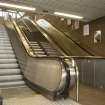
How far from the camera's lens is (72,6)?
655 centimetres

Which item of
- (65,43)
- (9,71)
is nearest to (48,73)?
(9,71)

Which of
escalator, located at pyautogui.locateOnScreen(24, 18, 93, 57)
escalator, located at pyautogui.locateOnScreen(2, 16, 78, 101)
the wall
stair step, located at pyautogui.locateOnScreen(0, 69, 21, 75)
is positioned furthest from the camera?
escalator, located at pyautogui.locateOnScreen(24, 18, 93, 57)

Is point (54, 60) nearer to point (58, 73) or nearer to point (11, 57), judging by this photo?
point (58, 73)

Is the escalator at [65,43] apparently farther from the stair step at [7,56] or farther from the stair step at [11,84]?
the stair step at [11,84]

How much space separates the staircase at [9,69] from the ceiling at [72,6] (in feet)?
6.27

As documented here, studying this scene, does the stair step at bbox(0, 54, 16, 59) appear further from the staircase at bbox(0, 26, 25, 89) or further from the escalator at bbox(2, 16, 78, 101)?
the escalator at bbox(2, 16, 78, 101)

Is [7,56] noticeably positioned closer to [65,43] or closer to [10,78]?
[10,78]

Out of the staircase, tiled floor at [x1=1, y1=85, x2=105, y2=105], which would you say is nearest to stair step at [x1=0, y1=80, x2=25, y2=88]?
the staircase

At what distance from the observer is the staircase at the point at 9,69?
5.82m

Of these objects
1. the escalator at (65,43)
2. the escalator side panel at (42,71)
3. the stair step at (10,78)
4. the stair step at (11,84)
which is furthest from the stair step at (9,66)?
the escalator at (65,43)

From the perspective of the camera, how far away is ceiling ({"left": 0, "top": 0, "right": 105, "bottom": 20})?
6.11 meters

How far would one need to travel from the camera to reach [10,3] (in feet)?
21.7

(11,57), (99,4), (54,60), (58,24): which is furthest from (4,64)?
(58,24)

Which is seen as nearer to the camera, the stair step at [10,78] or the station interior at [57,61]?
the station interior at [57,61]
